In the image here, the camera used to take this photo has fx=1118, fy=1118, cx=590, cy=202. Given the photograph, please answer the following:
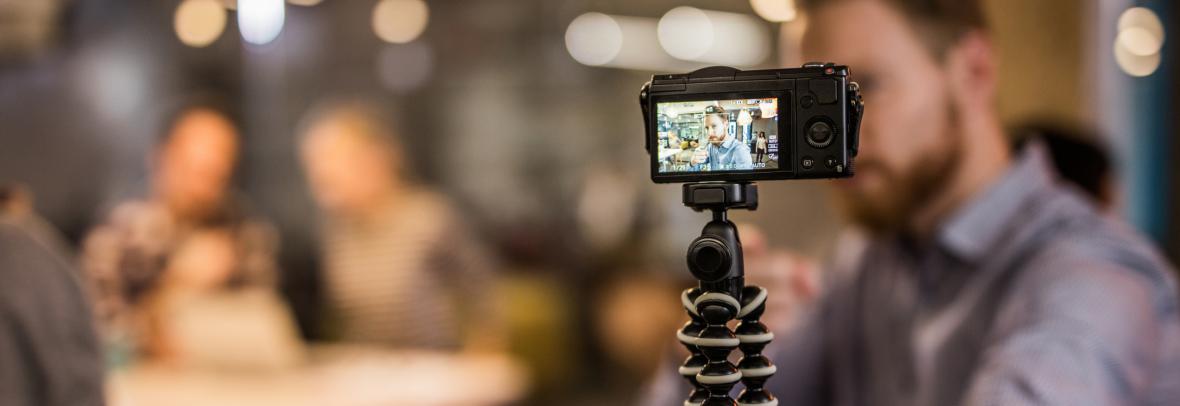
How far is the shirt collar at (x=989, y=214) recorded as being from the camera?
5.61ft

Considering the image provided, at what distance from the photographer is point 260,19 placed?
6254 mm

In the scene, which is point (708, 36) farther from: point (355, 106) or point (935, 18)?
point (935, 18)

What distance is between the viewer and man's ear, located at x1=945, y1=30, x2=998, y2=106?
1.68 meters

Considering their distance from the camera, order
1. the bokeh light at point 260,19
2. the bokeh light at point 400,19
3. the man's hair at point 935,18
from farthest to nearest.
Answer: the bokeh light at point 400,19 < the bokeh light at point 260,19 < the man's hair at point 935,18

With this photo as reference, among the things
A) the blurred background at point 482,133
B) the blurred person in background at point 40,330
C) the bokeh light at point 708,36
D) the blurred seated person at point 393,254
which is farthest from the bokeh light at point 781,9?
the bokeh light at point 708,36

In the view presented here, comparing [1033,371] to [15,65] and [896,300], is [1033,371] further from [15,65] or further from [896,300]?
[15,65]

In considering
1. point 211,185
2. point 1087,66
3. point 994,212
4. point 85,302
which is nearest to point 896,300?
point 994,212

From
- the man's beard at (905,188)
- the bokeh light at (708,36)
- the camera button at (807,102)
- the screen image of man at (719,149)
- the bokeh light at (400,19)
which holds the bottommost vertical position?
the man's beard at (905,188)

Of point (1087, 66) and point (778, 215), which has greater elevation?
point (1087, 66)

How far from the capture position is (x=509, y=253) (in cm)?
726

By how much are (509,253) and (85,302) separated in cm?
576

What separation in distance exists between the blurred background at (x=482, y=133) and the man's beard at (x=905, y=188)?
189 cm

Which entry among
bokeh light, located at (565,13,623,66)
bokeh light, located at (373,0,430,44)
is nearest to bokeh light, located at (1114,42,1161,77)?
bokeh light, located at (565,13,623,66)

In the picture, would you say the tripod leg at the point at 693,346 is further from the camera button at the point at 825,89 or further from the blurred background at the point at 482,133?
the blurred background at the point at 482,133
